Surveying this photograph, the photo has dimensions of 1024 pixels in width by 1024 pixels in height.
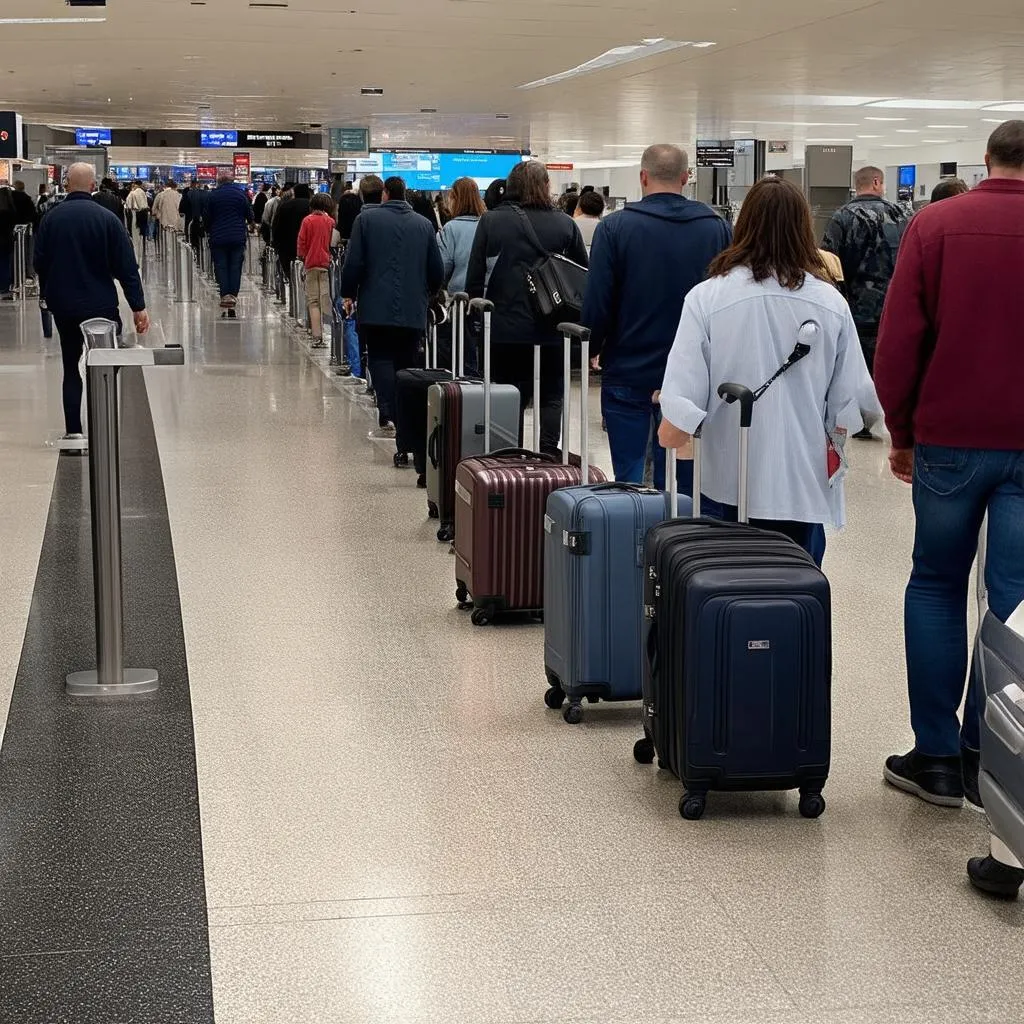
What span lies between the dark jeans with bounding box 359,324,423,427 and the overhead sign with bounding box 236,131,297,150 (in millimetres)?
31088

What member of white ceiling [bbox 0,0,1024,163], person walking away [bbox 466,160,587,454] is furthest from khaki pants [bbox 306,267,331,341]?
person walking away [bbox 466,160,587,454]

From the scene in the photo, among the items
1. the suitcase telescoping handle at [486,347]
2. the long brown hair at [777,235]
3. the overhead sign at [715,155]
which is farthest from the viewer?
the overhead sign at [715,155]

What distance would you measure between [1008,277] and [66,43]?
17966 millimetres

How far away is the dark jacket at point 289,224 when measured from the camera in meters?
18.3

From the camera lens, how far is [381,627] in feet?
18.4

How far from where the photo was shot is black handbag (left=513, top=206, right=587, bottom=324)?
6684 millimetres

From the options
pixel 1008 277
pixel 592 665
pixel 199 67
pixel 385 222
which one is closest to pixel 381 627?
pixel 592 665

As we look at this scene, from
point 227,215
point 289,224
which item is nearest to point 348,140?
point 227,215

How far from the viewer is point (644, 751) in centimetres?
415

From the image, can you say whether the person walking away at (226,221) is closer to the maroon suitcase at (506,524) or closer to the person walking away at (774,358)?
the maroon suitcase at (506,524)

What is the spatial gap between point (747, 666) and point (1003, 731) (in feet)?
3.83

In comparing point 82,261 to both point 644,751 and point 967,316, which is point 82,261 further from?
point 967,316

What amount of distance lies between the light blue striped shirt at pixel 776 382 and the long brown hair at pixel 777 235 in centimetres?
3

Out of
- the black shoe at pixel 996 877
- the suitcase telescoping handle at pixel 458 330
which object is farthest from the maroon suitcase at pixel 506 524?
the black shoe at pixel 996 877
